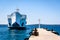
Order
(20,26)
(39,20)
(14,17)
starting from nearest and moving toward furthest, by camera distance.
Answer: (39,20), (14,17), (20,26)

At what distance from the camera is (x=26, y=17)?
234ft

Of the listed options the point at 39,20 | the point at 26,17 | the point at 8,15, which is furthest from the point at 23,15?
the point at 39,20

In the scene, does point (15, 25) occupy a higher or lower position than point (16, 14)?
lower

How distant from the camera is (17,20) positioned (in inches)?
2657

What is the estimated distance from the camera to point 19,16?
68.4 m

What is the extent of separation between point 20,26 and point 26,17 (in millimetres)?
4521

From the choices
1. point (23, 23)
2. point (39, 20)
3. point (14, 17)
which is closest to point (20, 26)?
point (23, 23)

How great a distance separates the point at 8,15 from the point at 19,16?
5677 mm

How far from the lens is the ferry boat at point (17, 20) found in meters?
66.8

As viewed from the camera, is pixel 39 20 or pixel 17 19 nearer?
pixel 39 20

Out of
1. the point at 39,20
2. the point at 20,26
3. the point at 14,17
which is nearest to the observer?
the point at 39,20

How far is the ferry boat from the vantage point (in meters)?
66.8

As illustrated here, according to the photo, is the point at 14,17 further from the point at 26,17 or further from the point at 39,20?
the point at 39,20

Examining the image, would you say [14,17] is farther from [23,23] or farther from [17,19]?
[23,23]
